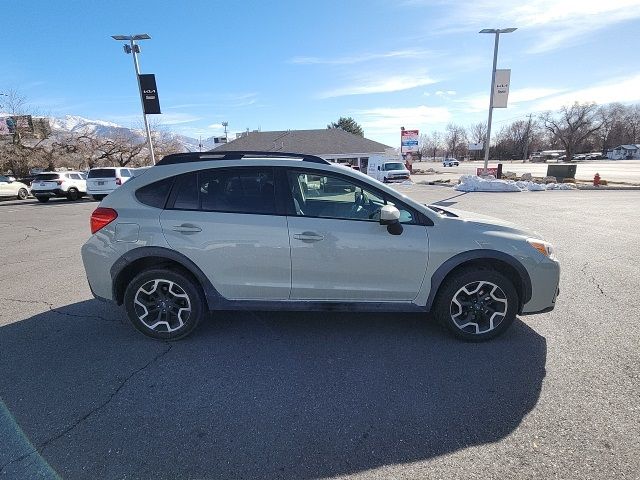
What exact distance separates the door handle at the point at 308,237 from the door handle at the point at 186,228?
92cm

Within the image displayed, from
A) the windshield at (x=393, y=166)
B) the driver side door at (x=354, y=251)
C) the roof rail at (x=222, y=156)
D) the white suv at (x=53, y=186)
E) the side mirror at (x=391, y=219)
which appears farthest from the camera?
the windshield at (x=393, y=166)

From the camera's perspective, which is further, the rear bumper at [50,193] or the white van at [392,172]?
the white van at [392,172]

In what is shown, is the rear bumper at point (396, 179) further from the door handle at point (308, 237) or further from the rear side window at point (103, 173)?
the door handle at point (308, 237)

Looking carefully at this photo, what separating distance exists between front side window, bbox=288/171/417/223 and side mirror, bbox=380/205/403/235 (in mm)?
112

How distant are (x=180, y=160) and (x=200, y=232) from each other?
88 cm

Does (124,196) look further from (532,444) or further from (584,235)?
(584,235)

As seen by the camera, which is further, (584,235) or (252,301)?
(584,235)

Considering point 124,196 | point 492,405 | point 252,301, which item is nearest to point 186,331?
point 252,301

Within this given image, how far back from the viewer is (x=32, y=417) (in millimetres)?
2373

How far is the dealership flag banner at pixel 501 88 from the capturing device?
2019 cm

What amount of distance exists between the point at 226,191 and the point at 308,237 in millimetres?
924

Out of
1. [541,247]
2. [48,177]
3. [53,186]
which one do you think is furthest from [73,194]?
[541,247]

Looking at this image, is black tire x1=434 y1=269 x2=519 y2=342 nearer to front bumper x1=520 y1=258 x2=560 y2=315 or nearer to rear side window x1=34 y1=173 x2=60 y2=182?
front bumper x1=520 y1=258 x2=560 y2=315

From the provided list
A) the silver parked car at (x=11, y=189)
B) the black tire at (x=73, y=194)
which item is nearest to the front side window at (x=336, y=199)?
the black tire at (x=73, y=194)
